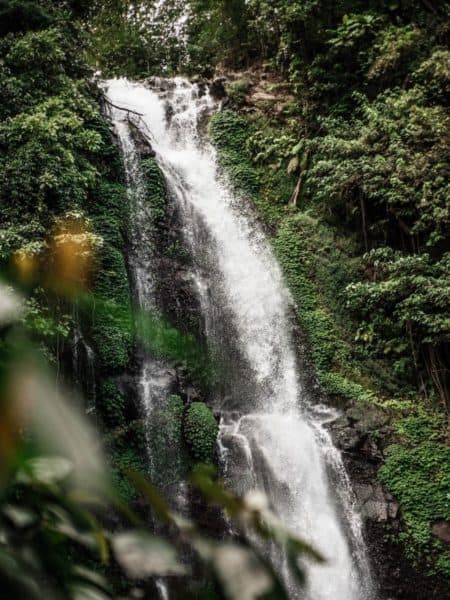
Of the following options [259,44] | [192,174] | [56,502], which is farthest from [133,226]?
[56,502]

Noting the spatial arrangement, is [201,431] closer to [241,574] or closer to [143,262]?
[143,262]

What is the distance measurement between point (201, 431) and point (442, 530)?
4.11 m

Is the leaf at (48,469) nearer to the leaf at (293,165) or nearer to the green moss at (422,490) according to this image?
the green moss at (422,490)

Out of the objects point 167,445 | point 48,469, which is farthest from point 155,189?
point 48,469

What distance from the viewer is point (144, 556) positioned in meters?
0.52

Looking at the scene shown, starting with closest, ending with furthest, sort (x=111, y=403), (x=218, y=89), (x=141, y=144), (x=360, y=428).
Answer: (x=111, y=403)
(x=360, y=428)
(x=141, y=144)
(x=218, y=89)

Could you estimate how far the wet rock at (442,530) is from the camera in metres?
7.45

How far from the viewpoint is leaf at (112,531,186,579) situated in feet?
1.66

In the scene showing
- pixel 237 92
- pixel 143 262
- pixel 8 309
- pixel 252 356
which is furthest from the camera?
pixel 237 92

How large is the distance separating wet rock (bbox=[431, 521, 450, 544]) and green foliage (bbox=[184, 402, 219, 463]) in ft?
12.1

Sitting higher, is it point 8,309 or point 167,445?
point 167,445

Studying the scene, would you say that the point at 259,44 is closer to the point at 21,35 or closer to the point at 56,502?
the point at 21,35

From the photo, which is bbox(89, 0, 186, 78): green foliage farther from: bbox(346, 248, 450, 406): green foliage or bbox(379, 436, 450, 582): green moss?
bbox(379, 436, 450, 582): green moss

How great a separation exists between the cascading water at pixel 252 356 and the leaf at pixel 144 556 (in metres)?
5.87
